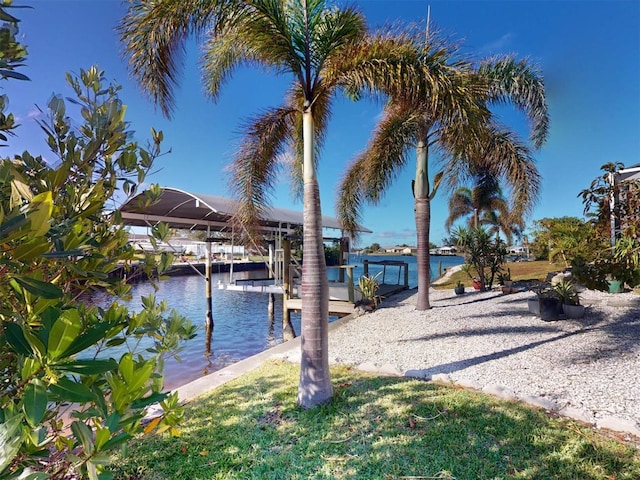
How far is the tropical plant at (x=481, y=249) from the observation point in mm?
11438

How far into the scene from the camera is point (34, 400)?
0.77m

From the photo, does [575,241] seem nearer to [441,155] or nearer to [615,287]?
[615,287]

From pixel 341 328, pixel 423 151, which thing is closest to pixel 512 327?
pixel 341 328

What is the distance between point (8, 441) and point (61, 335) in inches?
8.6

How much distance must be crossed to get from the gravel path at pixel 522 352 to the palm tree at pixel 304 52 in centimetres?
167

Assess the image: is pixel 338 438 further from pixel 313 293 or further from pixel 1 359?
pixel 1 359

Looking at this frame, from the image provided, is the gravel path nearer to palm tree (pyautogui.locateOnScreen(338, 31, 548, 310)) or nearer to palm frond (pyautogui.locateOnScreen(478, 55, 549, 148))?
palm tree (pyautogui.locateOnScreen(338, 31, 548, 310))

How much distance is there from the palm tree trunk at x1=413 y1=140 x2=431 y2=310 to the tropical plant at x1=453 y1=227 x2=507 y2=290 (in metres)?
3.57

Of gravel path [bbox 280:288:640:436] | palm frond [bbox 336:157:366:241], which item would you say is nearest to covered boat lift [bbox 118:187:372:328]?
palm frond [bbox 336:157:366:241]

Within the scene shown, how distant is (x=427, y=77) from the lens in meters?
3.48

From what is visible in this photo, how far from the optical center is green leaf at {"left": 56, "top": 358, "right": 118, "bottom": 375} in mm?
786

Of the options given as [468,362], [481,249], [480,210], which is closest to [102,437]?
[468,362]

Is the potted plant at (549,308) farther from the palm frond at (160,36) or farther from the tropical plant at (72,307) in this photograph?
the palm frond at (160,36)

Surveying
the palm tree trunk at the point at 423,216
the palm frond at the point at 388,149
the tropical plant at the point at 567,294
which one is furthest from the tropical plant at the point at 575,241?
the palm frond at the point at 388,149
